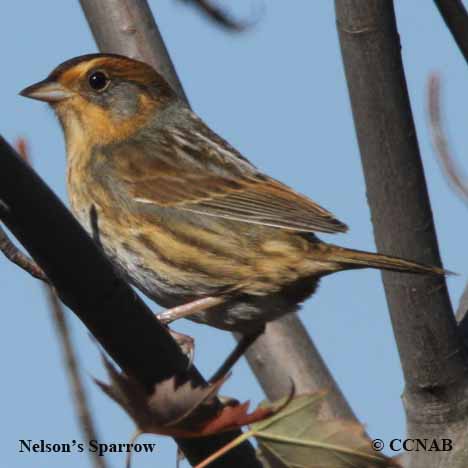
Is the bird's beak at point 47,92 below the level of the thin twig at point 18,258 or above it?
above

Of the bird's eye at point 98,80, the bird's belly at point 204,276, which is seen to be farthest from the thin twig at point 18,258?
the bird's eye at point 98,80

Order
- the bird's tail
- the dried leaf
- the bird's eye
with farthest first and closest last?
the bird's eye → the bird's tail → the dried leaf

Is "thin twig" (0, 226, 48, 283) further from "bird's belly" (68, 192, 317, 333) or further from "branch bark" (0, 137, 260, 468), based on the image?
"bird's belly" (68, 192, 317, 333)

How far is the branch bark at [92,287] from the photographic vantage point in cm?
210

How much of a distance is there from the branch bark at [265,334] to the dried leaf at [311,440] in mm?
1389

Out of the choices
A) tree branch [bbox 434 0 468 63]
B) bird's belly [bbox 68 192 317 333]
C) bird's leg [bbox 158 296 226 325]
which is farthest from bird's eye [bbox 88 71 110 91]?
tree branch [bbox 434 0 468 63]

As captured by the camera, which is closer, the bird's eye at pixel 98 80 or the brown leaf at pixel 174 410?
the brown leaf at pixel 174 410

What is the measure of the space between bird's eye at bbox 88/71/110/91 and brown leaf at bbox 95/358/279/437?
2442 millimetres

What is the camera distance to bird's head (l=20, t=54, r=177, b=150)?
14.4 ft

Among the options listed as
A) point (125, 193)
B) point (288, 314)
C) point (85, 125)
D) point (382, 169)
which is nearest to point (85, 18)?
point (85, 125)

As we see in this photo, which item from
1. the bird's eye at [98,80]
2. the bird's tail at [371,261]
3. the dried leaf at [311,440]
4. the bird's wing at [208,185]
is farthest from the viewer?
the bird's eye at [98,80]

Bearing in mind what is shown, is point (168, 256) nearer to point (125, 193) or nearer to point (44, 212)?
point (125, 193)

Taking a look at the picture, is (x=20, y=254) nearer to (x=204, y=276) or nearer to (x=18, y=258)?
(x=18, y=258)

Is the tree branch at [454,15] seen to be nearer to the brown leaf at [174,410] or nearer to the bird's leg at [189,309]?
the brown leaf at [174,410]
